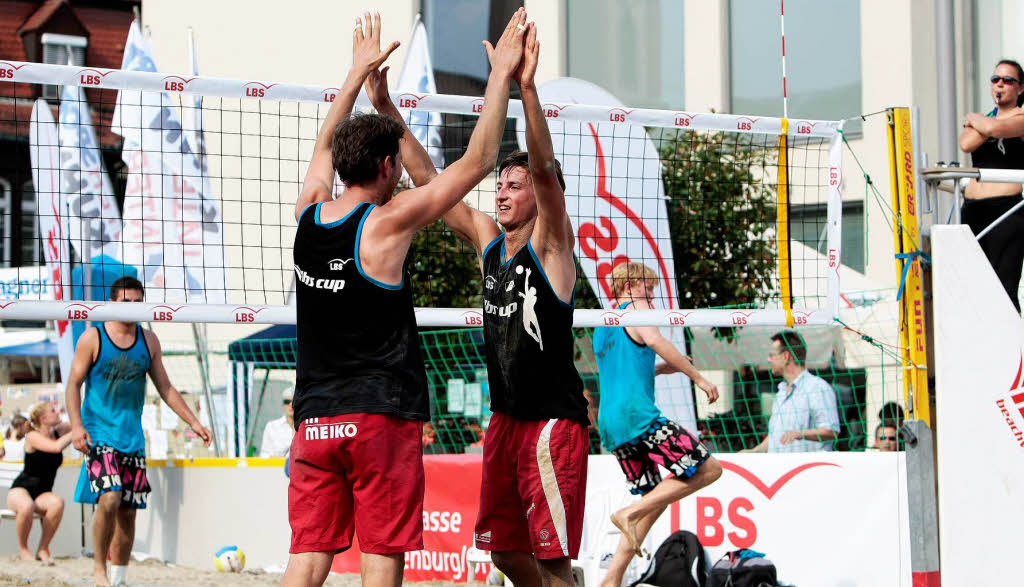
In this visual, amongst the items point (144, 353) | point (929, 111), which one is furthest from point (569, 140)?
point (929, 111)

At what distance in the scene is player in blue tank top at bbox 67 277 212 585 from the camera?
273 inches

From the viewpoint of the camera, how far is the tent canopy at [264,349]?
40.1 ft

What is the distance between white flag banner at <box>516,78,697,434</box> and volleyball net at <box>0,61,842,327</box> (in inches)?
0.8

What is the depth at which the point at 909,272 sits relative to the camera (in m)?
5.32

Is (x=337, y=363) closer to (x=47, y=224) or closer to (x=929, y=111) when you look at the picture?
(x=47, y=224)

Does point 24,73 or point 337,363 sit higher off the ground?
point 24,73

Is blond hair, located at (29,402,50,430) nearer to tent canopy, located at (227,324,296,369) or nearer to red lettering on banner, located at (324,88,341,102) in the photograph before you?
tent canopy, located at (227,324,296,369)

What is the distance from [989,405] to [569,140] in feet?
16.5

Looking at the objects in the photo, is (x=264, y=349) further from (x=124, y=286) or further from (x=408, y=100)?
(x=408, y=100)

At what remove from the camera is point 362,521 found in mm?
3648

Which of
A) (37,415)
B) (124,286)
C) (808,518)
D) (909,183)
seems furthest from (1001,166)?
(37,415)

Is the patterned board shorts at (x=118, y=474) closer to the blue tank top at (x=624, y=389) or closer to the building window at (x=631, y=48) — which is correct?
the blue tank top at (x=624, y=389)

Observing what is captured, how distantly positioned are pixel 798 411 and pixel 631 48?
13.3 m

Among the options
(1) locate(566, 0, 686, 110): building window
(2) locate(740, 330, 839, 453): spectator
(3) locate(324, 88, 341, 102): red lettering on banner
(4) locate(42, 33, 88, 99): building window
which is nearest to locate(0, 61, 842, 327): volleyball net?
(3) locate(324, 88, 341, 102): red lettering on banner
